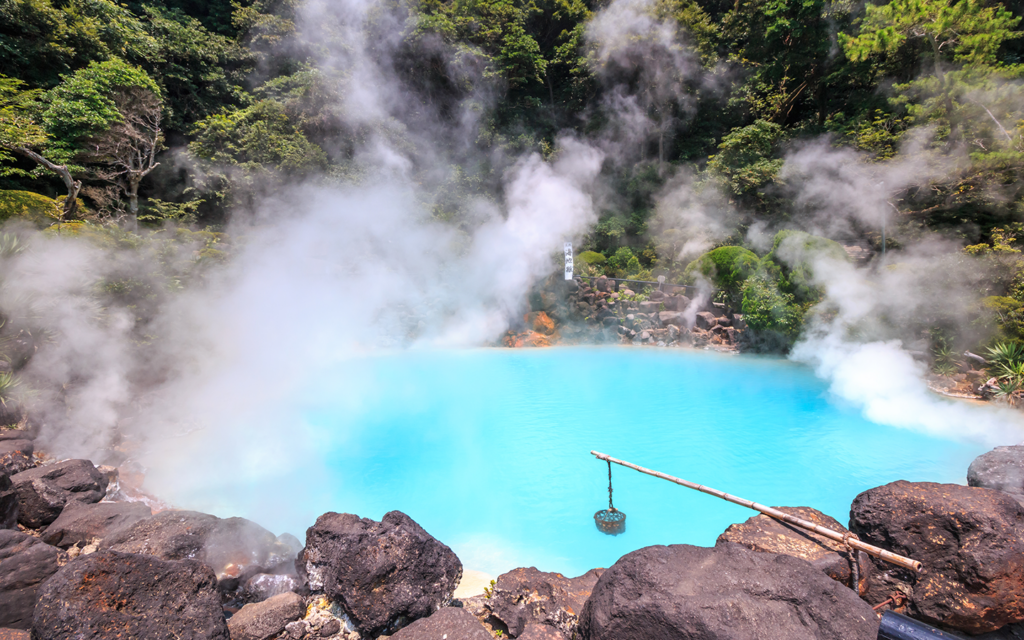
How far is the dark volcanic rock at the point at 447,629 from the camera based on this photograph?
234cm

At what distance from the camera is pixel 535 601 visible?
9.03 feet

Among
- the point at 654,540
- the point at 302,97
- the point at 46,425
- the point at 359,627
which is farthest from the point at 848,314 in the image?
the point at 302,97

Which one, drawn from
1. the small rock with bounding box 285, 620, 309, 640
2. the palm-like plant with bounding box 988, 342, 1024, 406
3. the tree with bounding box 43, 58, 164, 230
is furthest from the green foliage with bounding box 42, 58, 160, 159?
the palm-like plant with bounding box 988, 342, 1024, 406

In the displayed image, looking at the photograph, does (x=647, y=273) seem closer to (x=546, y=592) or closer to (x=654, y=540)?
(x=654, y=540)

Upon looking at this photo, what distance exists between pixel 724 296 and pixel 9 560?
1410cm

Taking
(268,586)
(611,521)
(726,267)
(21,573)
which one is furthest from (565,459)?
(726,267)

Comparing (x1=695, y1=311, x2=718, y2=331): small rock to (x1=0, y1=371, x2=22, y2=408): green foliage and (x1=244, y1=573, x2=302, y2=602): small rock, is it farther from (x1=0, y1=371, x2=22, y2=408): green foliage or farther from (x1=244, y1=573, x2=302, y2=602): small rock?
(x1=0, y1=371, x2=22, y2=408): green foliage

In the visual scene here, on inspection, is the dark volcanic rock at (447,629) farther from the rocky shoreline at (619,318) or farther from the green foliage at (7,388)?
the rocky shoreline at (619,318)

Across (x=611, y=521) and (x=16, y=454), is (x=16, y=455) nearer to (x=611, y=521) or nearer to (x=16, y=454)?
(x=16, y=454)

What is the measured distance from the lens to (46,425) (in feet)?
19.5

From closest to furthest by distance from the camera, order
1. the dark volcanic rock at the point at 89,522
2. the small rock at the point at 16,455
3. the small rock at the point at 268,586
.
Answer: the small rock at the point at 268,586 → the dark volcanic rock at the point at 89,522 → the small rock at the point at 16,455

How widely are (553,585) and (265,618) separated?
6.14ft

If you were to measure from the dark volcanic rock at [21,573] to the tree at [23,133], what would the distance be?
26.7 feet

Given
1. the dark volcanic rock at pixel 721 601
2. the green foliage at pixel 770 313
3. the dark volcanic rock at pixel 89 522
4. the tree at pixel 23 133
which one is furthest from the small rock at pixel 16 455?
the green foliage at pixel 770 313
